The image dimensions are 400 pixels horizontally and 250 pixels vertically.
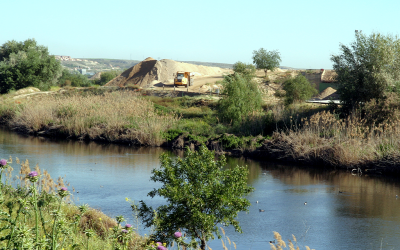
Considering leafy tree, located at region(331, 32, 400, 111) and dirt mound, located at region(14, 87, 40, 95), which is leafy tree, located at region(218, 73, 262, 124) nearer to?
leafy tree, located at region(331, 32, 400, 111)

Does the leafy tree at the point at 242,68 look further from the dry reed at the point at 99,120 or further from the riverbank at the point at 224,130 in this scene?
the dry reed at the point at 99,120

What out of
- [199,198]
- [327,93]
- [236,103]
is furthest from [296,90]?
[199,198]

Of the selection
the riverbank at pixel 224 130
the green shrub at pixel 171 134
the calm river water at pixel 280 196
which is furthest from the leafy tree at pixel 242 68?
the calm river water at pixel 280 196

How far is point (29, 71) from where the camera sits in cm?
5584

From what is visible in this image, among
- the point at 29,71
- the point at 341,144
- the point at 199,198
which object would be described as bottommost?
the point at 341,144

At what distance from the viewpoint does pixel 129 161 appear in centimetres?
2266

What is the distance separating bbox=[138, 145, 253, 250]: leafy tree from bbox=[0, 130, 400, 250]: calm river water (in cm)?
240

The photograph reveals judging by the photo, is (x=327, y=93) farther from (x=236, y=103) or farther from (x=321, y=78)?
(x=236, y=103)

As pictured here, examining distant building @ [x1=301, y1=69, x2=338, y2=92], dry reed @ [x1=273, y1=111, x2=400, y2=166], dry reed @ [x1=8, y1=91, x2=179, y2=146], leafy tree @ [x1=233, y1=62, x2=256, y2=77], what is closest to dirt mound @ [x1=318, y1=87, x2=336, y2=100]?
distant building @ [x1=301, y1=69, x2=338, y2=92]

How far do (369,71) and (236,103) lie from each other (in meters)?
8.58

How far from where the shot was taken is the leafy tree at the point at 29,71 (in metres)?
55.1

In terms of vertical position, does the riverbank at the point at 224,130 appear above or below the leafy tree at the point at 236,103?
below

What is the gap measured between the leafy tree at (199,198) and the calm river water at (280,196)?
2.40 meters

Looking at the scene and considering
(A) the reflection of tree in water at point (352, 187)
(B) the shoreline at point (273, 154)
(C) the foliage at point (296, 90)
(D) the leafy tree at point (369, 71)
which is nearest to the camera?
(A) the reflection of tree in water at point (352, 187)
